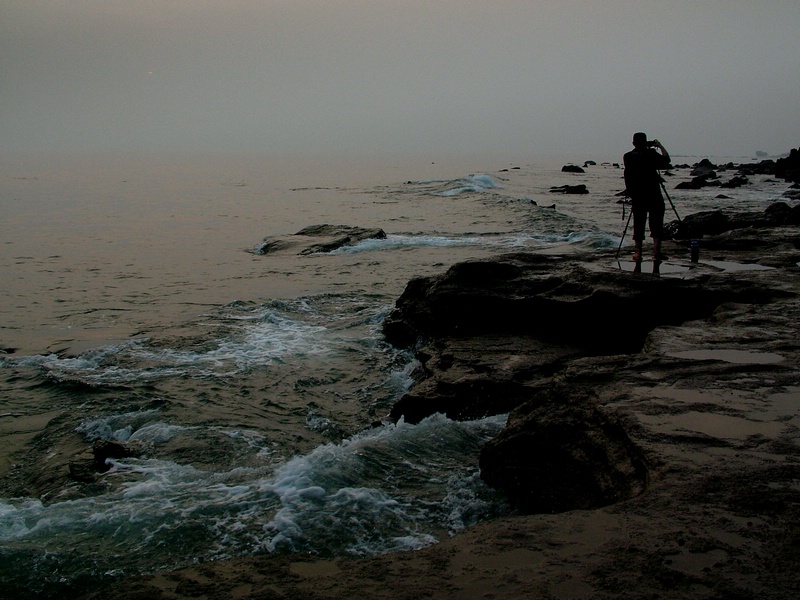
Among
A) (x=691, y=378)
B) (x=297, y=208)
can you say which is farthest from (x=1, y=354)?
(x=297, y=208)

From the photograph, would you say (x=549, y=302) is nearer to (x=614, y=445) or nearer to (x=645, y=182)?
(x=645, y=182)

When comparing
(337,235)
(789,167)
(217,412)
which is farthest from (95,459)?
(789,167)

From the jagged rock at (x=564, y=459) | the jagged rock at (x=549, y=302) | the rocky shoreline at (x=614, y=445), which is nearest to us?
the rocky shoreline at (x=614, y=445)

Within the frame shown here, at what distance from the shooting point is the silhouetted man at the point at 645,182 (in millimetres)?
9648

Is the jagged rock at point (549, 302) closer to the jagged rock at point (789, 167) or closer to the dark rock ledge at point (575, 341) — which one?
the dark rock ledge at point (575, 341)

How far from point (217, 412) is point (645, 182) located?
6.95 metres

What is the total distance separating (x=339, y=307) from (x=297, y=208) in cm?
2416

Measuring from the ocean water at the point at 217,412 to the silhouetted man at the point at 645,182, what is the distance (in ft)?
13.4

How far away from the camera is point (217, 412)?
7.84m

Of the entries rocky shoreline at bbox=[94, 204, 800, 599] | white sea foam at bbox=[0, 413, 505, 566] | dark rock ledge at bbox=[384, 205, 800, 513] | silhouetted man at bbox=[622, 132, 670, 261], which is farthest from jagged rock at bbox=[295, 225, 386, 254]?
white sea foam at bbox=[0, 413, 505, 566]

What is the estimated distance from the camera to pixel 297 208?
36.4 m

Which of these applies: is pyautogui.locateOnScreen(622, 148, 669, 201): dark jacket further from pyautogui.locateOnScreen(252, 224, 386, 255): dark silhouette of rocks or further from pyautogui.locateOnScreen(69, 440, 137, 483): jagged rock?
pyautogui.locateOnScreen(252, 224, 386, 255): dark silhouette of rocks

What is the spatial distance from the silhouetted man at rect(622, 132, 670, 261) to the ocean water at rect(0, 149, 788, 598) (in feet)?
13.4

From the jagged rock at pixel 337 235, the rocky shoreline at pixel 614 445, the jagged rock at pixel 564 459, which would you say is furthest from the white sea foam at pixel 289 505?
the jagged rock at pixel 337 235
